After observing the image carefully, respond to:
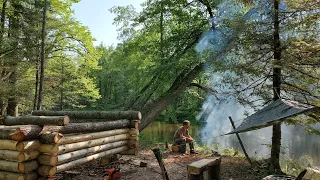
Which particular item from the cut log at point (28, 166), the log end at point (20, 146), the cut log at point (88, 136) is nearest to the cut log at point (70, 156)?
the cut log at point (28, 166)

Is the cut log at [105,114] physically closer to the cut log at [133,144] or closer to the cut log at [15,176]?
the cut log at [133,144]

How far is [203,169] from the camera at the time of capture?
5238 millimetres

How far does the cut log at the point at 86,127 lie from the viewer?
5.16 m

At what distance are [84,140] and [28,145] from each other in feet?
4.79

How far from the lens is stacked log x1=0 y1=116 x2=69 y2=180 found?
14.6ft

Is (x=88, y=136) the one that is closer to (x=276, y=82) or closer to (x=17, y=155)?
(x=17, y=155)

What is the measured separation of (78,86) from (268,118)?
14072mm

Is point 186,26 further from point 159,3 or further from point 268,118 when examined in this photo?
point 268,118

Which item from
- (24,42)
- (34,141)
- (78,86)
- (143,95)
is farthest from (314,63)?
(78,86)

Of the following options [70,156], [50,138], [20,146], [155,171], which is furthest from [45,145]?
[155,171]

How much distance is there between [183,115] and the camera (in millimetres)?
28125

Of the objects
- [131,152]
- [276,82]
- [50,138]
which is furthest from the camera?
[131,152]

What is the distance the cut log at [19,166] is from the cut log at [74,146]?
306 millimetres

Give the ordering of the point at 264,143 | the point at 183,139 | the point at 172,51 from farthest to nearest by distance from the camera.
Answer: the point at 264,143 → the point at 172,51 → the point at 183,139
